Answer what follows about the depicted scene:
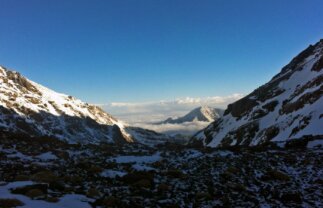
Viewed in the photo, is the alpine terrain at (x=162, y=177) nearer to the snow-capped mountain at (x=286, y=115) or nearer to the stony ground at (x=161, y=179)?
the stony ground at (x=161, y=179)

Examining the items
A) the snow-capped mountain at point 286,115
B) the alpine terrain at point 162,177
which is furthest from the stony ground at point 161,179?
the snow-capped mountain at point 286,115

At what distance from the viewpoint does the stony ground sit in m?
15.4

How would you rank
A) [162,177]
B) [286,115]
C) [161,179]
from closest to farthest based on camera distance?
[161,179]
[162,177]
[286,115]

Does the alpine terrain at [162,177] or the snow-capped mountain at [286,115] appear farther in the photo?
the snow-capped mountain at [286,115]

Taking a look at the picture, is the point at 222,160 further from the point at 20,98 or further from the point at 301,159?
the point at 20,98

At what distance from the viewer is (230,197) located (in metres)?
17.1

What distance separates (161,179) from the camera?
67.2 ft

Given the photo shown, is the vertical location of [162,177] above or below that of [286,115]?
below

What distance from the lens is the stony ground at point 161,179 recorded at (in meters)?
15.4

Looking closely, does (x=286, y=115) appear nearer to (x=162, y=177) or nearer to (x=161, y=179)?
(x=162, y=177)

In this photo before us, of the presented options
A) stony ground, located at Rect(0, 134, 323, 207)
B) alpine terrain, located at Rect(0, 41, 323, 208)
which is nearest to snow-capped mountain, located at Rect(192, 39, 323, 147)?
alpine terrain, located at Rect(0, 41, 323, 208)

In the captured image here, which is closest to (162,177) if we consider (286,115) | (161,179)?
(161,179)

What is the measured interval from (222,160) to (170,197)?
428 inches

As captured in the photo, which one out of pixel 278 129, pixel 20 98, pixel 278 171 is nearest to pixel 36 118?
pixel 20 98
